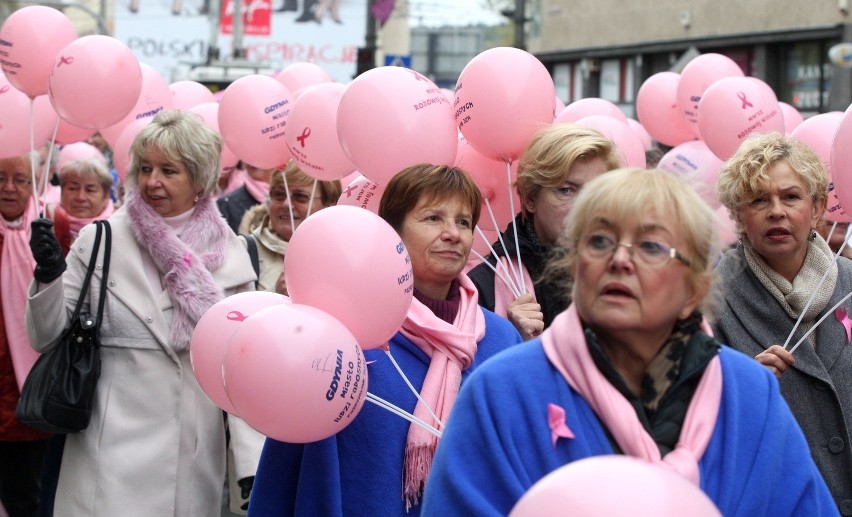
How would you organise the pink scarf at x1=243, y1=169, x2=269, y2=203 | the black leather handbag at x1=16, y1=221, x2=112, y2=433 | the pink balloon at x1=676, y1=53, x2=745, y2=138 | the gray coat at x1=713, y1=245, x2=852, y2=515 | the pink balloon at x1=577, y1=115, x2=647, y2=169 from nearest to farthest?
1. the gray coat at x1=713, y1=245, x2=852, y2=515
2. the black leather handbag at x1=16, y1=221, x2=112, y2=433
3. the pink balloon at x1=577, y1=115, x2=647, y2=169
4. the pink balloon at x1=676, y1=53, x2=745, y2=138
5. the pink scarf at x1=243, y1=169, x2=269, y2=203

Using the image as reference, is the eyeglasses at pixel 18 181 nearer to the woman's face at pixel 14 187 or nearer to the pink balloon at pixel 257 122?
the woman's face at pixel 14 187

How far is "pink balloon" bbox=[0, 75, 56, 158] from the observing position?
20.7 feet

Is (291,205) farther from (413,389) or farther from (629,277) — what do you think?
(629,277)

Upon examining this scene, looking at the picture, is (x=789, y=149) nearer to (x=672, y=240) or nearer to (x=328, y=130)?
(x=672, y=240)

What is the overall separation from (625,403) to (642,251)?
322 mm

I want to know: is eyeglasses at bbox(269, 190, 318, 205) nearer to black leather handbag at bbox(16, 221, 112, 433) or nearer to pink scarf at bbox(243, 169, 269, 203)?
black leather handbag at bbox(16, 221, 112, 433)

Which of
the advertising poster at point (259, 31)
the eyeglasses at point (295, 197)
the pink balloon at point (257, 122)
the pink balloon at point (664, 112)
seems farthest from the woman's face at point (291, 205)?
the advertising poster at point (259, 31)

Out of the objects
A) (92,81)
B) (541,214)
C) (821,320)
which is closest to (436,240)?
(541,214)

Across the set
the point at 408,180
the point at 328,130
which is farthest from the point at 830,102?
the point at 408,180

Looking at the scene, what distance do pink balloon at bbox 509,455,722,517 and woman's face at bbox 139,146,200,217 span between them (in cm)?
330

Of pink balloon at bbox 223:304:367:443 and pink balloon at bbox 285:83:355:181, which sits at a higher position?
Result: pink balloon at bbox 285:83:355:181

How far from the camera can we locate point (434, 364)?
3922mm

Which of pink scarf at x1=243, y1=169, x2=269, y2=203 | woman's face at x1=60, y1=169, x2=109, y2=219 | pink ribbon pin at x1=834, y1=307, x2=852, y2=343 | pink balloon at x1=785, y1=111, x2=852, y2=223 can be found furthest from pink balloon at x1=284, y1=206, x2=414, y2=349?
pink scarf at x1=243, y1=169, x2=269, y2=203

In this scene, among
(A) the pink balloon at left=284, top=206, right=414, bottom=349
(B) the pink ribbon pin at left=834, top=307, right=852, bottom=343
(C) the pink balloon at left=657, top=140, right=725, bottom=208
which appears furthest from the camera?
(C) the pink balloon at left=657, top=140, right=725, bottom=208
